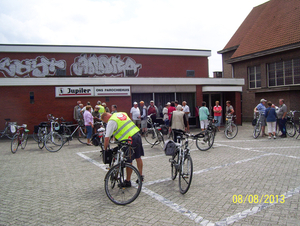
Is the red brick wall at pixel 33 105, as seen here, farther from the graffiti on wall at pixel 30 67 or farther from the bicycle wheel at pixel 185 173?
the bicycle wheel at pixel 185 173

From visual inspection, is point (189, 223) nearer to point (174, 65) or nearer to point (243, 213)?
point (243, 213)

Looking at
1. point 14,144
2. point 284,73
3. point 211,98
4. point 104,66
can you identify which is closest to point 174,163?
point 14,144

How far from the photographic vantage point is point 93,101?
1595 centimetres

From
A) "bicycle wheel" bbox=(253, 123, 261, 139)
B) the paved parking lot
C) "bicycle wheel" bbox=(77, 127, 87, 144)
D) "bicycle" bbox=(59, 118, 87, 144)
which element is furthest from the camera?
"bicycle wheel" bbox=(77, 127, 87, 144)

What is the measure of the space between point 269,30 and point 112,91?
681 inches

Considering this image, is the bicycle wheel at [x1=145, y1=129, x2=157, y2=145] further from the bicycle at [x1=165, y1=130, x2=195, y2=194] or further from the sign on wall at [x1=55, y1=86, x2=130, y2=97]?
the sign on wall at [x1=55, y1=86, x2=130, y2=97]

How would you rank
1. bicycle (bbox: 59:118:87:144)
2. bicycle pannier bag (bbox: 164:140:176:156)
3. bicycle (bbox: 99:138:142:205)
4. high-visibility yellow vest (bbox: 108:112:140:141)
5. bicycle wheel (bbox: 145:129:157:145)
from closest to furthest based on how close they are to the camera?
bicycle (bbox: 99:138:142:205) → high-visibility yellow vest (bbox: 108:112:140:141) → bicycle pannier bag (bbox: 164:140:176:156) → bicycle wheel (bbox: 145:129:157:145) → bicycle (bbox: 59:118:87:144)

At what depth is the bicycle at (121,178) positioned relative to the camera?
459 cm

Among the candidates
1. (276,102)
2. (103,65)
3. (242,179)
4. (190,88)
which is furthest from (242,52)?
(242,179)

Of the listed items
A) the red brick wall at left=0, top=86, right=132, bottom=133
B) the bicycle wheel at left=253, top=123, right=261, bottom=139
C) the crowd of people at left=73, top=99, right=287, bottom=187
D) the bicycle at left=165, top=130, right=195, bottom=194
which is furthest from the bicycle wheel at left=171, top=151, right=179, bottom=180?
the red brick wall at left=0, top=86, right=132, bottom=133

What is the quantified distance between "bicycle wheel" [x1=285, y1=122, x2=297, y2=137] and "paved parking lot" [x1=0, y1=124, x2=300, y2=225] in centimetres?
464

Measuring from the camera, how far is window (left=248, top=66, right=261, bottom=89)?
971 inches

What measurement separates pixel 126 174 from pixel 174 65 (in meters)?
19.9

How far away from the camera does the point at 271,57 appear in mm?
23047
